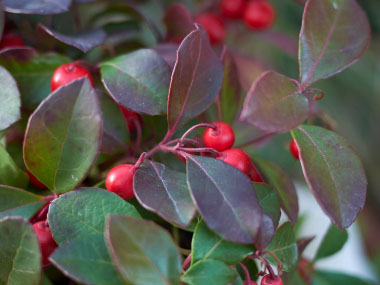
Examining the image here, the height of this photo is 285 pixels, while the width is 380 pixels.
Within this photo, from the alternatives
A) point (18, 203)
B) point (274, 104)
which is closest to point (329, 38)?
point (274, 104)

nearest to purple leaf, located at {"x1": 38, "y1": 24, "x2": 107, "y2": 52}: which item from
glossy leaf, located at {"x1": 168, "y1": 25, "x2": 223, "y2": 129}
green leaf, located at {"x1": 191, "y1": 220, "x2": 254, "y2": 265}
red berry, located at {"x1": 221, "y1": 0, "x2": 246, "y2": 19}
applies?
glossy leaf, located at {"x1": 168, "y1": 25, "x2": 223, "y2": 129}

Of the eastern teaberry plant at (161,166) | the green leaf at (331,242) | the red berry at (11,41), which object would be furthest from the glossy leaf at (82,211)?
the green leaf at (331,242)

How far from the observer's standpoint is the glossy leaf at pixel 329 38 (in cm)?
43

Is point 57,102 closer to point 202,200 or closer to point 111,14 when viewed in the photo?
point 202,200

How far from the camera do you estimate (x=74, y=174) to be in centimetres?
39

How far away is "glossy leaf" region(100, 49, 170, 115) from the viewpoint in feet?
1.38

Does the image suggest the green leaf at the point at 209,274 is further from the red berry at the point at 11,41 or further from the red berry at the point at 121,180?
the red berry at the point at 11,41

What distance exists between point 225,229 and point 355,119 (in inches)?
58.7

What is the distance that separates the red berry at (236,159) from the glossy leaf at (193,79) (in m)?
0.05

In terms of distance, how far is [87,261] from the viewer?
0.32 meters

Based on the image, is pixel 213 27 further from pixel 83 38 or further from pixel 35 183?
pixel 35 183

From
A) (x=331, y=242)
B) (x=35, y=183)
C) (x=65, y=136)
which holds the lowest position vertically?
(x=331, y=242)

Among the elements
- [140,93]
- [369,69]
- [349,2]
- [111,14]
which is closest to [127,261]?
[140,93]

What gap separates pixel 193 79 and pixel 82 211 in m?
0.15
